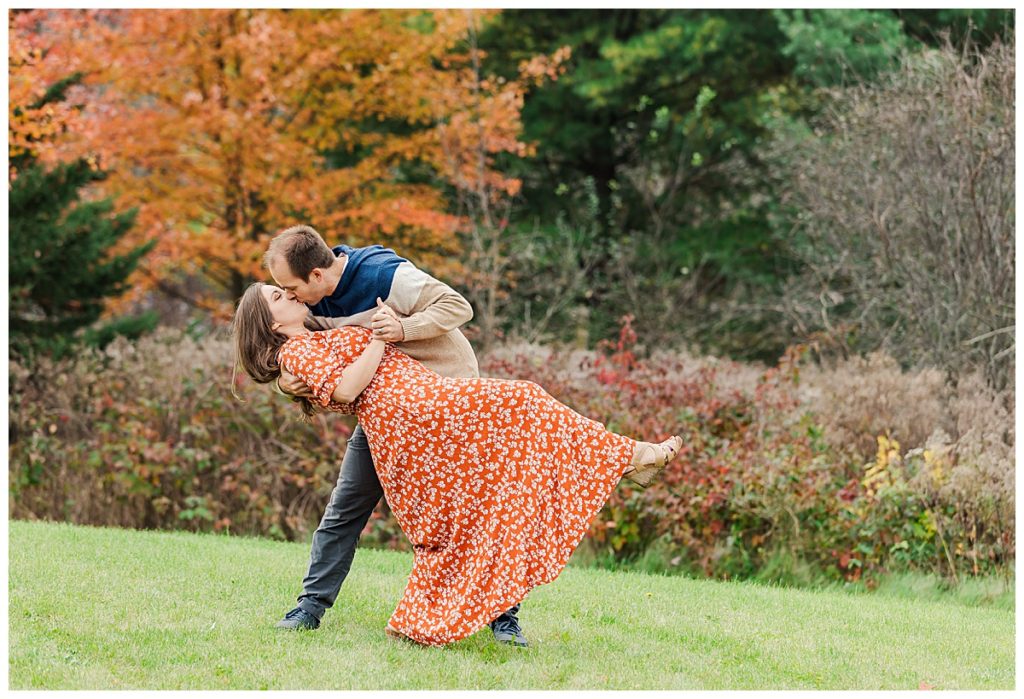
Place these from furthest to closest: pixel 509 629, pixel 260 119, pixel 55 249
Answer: pixel 260 119
pixel 55 249
pixel 509 629

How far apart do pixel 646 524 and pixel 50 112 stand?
5762 mm

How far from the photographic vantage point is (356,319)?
184 inches

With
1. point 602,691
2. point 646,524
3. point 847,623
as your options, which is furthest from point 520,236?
point 602,691

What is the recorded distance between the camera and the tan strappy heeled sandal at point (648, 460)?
4.48m

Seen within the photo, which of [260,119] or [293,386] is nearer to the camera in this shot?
[293,386]

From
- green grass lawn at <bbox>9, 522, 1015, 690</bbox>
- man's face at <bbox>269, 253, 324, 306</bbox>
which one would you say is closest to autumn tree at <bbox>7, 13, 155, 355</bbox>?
green grass lawn at <bbox>9, 522, 1015, 690</bbox>

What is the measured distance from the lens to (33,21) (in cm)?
1314

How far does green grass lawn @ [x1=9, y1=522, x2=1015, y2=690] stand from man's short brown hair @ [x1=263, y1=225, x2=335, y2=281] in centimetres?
143

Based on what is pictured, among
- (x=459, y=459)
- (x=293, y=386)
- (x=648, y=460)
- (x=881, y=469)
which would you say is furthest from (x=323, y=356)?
(x=881, y=469)

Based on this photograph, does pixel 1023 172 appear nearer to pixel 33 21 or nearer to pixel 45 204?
pixel 45 204

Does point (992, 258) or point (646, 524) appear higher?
point (992, 258)

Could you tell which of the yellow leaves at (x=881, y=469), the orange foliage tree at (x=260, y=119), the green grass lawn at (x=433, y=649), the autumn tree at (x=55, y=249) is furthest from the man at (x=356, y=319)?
the orange foliage tree at (x=260, y=119)

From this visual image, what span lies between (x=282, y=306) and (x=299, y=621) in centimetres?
126

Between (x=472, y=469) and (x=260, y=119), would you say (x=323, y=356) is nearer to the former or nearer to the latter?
(x=472, y=469)
